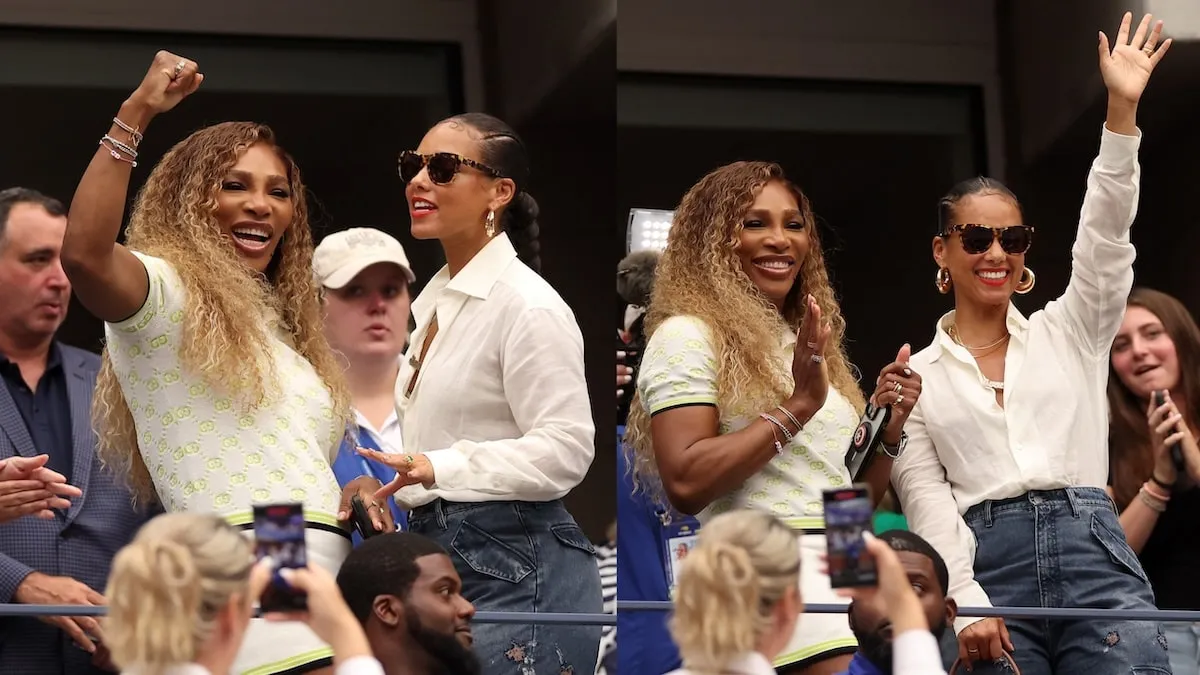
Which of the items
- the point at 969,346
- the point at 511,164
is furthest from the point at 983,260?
the point at 511,164

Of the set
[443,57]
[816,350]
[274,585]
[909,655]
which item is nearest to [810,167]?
[816,350]

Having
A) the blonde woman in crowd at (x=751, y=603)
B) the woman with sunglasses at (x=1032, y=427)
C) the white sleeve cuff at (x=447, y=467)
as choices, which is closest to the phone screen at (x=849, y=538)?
the blonde woman in crowd at (x=751, y=603)

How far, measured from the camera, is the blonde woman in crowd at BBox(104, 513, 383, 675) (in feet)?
9.02

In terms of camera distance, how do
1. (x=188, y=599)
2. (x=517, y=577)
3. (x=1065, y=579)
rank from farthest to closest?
→ 1. (x=1065, y=579)
2. (x=517, y=577)
3. (x=188, y=599)

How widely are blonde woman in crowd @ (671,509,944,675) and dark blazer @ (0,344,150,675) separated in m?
1.11

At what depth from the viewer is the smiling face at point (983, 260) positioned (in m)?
3.88

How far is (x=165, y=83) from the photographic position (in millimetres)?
3148

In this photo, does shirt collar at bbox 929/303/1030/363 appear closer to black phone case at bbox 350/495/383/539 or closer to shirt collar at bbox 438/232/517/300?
shirt collar at bbox 438/232/517/300

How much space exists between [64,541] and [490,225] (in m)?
1.06

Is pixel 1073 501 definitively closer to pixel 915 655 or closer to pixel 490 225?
pixel 915 655

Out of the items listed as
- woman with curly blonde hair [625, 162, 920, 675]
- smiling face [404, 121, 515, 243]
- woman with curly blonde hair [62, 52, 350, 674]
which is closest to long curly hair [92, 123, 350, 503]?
woman with curly blonde hair [62, 52, 350, 674]

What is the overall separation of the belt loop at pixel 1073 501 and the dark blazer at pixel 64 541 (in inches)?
75.0

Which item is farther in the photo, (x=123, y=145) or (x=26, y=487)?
(x=26, y=487)

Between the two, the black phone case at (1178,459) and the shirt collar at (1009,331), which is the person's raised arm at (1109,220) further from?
the black phone case at (1178,459)
